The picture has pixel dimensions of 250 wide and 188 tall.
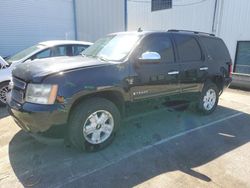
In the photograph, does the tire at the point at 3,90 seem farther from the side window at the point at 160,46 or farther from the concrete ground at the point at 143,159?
the side window at the point at 160,46

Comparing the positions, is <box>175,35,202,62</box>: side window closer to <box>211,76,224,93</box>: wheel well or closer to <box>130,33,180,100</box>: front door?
<box>130,33,180,100</box>: front door

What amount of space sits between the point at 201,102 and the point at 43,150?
3.42m

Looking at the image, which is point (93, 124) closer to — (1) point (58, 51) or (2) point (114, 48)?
(2) point (114, 48)

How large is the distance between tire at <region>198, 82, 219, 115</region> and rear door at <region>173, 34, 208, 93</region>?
271 millimetres

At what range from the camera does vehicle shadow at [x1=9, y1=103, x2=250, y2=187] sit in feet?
9.34

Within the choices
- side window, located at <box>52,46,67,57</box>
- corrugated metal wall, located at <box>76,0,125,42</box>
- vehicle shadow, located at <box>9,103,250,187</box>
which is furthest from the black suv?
corrugated metal wall, located at <box>76,0,125,42</box>

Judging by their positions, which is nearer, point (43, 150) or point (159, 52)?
point (43, 150)

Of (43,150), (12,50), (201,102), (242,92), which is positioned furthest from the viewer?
(12,50)

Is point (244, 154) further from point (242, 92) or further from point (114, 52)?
point (242, 92)

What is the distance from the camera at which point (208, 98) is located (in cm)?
514

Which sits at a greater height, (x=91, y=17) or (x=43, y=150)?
(x=91, y=17)

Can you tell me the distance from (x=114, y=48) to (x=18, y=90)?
1.67 meters

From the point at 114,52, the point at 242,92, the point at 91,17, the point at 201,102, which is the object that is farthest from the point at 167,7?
the point at 114,52

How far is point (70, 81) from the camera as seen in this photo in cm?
294
